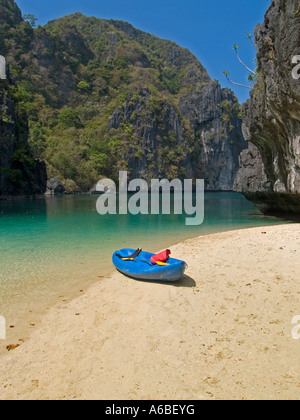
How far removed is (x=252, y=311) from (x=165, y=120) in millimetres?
102740

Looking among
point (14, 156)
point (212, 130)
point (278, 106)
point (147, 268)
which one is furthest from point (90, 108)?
point (147, 268)

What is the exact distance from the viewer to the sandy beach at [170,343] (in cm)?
356

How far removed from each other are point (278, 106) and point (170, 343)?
562 inches

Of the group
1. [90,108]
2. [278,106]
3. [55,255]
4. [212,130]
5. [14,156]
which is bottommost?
[55,255]

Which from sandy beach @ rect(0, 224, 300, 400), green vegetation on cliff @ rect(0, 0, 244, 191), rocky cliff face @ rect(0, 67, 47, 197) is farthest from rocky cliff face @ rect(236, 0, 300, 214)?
green vegetation on cliff @ rect(0, 0, 244, 191)

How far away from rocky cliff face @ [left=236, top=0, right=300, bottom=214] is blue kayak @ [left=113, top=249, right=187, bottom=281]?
1017 cm

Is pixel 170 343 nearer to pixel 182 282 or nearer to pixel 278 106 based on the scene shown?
pixel 182 282

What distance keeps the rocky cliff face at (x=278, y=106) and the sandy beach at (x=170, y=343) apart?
9351 millimetres

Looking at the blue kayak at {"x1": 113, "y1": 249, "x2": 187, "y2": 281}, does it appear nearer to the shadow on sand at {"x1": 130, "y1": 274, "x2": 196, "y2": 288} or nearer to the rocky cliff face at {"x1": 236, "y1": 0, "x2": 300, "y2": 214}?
the shadow on sand at {"x1": 130, "y1": 274, "x2": 196, "y2": 288}

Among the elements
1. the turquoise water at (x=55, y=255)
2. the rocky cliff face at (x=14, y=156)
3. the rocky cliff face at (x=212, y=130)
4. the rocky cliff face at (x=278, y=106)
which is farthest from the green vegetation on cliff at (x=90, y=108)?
the rocky cliff face at (x=278, y=106)

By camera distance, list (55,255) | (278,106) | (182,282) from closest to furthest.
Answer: (182,282) < (55,255) < (278,106)

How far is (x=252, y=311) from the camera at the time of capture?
5.51 meters

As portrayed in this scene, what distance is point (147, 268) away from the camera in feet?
24.8

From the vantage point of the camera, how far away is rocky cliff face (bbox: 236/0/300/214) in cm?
1344
